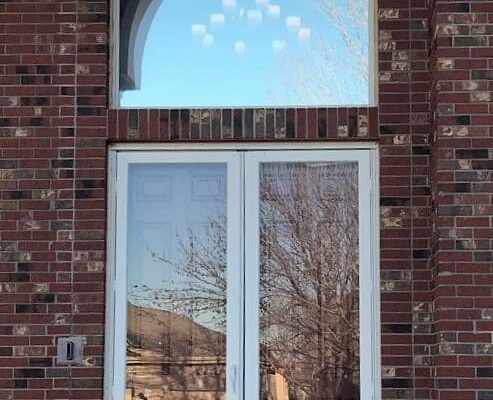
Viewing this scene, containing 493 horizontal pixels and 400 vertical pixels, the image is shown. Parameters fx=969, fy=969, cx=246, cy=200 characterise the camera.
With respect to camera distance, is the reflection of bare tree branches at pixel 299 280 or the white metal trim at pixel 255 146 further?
the white metal trim at pixel 255 146

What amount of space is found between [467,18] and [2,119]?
9.37 feet

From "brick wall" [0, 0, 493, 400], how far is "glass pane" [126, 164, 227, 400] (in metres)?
0.23

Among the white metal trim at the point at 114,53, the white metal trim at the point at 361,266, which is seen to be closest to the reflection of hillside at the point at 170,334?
the white metal trim at the point at 361,266

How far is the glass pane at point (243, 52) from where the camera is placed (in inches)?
239

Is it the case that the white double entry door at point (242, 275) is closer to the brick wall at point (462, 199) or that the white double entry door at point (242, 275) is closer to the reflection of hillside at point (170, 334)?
the reflection of hillside at point (170, 334)

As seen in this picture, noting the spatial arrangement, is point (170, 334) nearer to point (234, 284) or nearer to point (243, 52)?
point (234, 284)

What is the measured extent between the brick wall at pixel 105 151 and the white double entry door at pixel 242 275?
0.14m

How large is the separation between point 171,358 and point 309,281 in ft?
3.14

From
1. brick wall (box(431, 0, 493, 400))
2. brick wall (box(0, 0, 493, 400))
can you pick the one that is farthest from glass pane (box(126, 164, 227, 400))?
brick wall (box(431, 0, 493, 400))

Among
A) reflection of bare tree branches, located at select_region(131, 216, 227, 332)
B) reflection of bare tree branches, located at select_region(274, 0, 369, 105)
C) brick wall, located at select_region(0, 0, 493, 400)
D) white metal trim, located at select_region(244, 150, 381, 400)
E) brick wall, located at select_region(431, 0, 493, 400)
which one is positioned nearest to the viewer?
Answer: brick wall, located at select_region(431, 0, 493, 400)

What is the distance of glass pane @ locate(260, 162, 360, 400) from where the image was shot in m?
5.81

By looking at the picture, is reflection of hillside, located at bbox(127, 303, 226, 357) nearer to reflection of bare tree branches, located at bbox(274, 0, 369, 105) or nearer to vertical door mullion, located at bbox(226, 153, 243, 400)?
vertical door mullion, located at bbox(226, 153, 243, 400)

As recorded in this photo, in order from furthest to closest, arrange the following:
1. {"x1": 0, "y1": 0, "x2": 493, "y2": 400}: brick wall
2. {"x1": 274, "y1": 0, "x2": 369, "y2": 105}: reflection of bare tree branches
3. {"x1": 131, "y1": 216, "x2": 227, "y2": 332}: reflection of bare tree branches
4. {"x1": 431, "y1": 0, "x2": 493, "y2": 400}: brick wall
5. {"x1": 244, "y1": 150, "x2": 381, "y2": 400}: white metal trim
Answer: {"x1": 274, "y1": 0, "x2": 369, "y2": 105}: reflection of bare tree branches < {"x1": 131, "y1": 216, "x2": 227, "y2": 332}: reflection of bare tree branches < {"x1": 244, "y1": 150, "x2": 381, "y2": 400}: white metal trim < {"x1": 0, "y1": 0, "x2": 493, "y2": 400}: brick wall < {"x1": 431, "y1": 0, "x2": 493, "y2": 400}: brick wall

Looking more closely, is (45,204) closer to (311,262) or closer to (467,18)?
(311,262)
